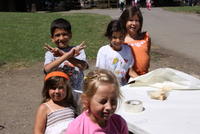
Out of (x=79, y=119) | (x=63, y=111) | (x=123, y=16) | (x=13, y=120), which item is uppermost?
(x=123, y=16)

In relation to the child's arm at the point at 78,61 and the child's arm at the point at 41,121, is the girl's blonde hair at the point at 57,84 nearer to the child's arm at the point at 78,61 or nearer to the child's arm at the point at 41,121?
the child's arm at the point at 41,121

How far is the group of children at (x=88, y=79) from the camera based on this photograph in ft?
6.61

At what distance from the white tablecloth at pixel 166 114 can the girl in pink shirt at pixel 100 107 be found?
364 millimetres

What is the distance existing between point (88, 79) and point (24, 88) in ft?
15.0

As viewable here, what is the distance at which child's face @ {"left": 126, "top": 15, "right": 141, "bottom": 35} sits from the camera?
3533mm

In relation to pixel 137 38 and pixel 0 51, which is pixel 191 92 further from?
pixel 0 51

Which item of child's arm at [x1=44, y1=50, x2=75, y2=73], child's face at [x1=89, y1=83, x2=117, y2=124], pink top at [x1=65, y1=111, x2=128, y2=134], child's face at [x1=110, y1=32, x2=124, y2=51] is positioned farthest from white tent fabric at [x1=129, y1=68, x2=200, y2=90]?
child's face at [x1=89, y1=83, x2=117, y2=124]

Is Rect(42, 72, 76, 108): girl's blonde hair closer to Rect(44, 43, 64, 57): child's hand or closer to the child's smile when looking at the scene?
Rect(44, 43, 64, 57): child's hand

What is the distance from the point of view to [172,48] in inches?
411

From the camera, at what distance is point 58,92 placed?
2.70 metres

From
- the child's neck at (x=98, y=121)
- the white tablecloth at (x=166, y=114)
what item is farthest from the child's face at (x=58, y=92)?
the child's neck at (x=98, y=121)

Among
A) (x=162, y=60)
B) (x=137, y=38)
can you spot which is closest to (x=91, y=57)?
(x=162, y=60)

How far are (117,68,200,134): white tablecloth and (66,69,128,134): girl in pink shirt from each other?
1.19ft

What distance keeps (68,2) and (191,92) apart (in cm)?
3125
